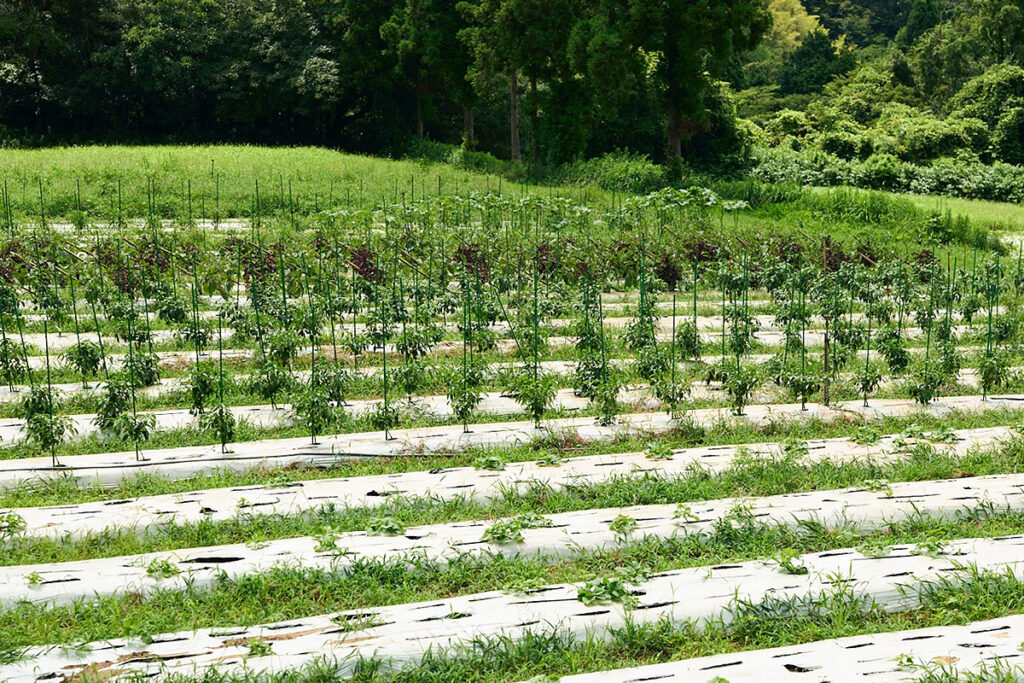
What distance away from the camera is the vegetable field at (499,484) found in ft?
12.5

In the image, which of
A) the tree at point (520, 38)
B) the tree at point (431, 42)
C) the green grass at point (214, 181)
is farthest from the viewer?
the tree at point (431, 42)

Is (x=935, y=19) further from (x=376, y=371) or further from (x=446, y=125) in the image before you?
(x=376, y=371)

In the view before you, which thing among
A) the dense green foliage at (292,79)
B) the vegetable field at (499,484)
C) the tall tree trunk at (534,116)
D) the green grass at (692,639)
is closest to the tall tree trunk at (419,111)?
the dense green foliage at (292,79)

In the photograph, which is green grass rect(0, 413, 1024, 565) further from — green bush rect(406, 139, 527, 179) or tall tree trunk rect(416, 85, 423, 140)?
tall tree trunk rect(416, 85, 423, 140)

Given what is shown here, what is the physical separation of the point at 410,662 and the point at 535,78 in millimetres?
21348

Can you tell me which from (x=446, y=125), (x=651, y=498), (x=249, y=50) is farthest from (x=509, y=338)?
(x=446, y=125)

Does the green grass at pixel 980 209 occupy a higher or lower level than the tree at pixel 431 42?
lower

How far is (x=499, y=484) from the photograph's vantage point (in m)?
5.26

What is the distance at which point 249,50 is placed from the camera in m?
28.8

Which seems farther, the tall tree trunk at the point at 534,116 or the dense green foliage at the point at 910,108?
the dense green foliage at the point at 910,108

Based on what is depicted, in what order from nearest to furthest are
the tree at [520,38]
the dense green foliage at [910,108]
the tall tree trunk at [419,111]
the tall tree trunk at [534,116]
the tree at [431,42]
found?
the tree at [520,38] → the tall tree trunk at [534,116] → the dense green foliage at [910,108] → the tree at [431,42] → the tall tree trunk at [419,111]

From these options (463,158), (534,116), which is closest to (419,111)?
(463,158)

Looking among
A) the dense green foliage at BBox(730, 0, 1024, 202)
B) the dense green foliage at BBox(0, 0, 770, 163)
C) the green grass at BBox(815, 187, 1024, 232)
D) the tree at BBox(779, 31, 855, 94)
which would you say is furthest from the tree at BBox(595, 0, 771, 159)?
the tree at BBox(779, 31, 855, 94)

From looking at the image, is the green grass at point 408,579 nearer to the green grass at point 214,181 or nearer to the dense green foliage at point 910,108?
the green grass at point 214,181
